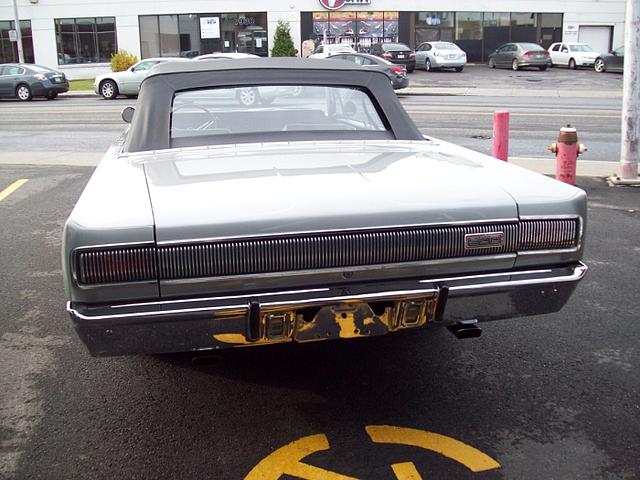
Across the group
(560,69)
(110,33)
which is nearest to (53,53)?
(110,33)

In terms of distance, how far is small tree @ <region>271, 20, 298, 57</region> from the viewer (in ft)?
127

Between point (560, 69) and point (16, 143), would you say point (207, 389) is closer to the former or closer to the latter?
point (16, 143)

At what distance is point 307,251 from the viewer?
284 centimetres

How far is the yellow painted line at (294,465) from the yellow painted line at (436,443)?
266 mm

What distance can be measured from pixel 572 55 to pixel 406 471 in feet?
128

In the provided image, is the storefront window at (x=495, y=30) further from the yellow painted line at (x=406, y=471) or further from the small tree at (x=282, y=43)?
the yellow painted line at (x=406, y=471)

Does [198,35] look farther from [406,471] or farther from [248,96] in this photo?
[406,471]

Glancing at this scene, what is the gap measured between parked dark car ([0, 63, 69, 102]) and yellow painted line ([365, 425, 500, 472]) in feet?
86.9

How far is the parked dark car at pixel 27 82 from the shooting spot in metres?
26.3

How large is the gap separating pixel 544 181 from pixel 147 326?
78.0 inches

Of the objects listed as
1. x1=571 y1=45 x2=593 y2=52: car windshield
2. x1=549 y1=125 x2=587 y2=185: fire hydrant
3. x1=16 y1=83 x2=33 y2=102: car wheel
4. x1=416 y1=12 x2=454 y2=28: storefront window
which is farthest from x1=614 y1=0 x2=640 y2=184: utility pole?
x1=416 y1=12 x2=454 y2=28: storefront window

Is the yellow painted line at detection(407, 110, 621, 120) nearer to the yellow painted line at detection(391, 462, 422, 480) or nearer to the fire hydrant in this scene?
the fire hydrant

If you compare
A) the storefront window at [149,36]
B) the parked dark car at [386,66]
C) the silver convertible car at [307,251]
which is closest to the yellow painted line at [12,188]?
the silver convertible car at [307,251]

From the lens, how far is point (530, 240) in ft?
10.1
